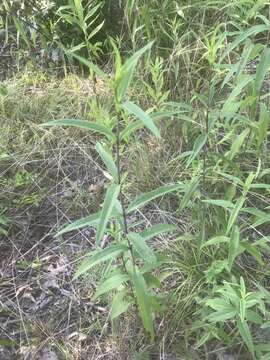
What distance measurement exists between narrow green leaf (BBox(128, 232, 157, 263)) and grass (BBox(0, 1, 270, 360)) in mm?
254

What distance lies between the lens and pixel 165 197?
2314 mm

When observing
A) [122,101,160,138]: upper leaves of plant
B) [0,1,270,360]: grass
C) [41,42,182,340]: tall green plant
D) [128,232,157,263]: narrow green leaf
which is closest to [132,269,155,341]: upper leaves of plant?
[41,42,182,340]: tall green plant

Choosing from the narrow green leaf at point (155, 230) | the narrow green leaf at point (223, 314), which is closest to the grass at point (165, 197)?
the narrow green leaf at point (223, 314)

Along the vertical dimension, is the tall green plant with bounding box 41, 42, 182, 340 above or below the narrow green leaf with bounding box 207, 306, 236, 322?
above

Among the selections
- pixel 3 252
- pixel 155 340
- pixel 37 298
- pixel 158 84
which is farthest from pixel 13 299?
pixel 158 84

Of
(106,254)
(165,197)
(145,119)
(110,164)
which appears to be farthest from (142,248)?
(165,197)

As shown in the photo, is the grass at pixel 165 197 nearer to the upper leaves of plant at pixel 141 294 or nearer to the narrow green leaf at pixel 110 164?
the narrow green leaf at pixel 110 164

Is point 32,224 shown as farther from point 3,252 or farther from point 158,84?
point 158,84

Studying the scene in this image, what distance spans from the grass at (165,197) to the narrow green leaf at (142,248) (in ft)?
0.83

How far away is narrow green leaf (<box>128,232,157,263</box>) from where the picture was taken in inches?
58.5

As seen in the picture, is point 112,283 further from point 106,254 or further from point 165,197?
point 165,197

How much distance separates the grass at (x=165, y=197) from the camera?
Answer: 1.84 meters

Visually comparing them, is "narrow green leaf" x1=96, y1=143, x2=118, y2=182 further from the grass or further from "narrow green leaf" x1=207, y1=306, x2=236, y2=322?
"narrow green leaf" x1=207, y1=306, x2=236, y2=322

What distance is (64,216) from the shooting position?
7.89 feet
